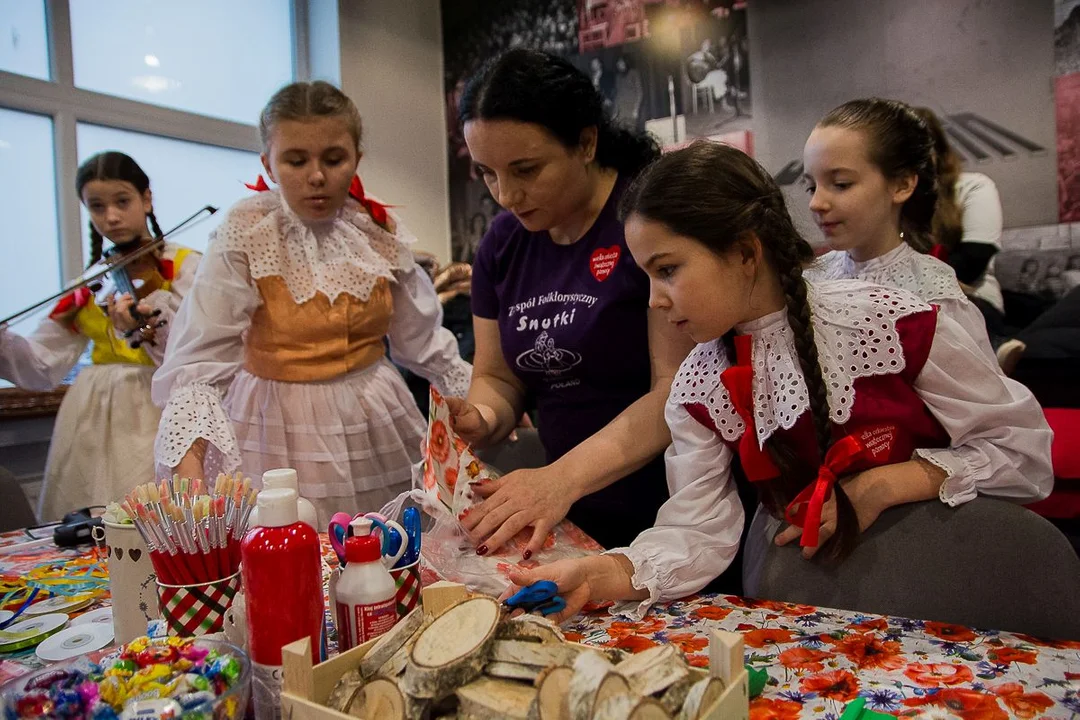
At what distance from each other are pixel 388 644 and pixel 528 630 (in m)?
0.11

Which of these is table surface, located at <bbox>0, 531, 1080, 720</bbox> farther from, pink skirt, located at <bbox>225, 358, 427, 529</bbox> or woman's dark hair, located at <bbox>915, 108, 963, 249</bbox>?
woman's dark hair, located at <bbox>915, 108, 963, 249</bbox>

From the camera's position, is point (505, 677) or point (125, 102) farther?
point (125, 102)

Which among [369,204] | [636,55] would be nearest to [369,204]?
[369,204]

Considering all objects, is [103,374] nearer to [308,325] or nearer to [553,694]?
[308,325]

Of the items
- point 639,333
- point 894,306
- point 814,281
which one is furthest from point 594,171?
point 894,306

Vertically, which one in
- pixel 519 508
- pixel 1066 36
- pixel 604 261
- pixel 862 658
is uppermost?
pixel 1066 36

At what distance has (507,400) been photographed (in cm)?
145

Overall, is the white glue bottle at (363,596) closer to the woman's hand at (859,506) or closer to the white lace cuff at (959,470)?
the woman's hand at (859,506)

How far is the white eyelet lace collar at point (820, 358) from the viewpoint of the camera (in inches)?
39.0

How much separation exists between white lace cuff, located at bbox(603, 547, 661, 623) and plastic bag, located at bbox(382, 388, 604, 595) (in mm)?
103

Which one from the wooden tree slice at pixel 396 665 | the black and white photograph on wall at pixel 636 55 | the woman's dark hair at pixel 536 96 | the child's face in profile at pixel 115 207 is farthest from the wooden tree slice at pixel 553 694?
the black and white photograph on wall at pixel 636 55

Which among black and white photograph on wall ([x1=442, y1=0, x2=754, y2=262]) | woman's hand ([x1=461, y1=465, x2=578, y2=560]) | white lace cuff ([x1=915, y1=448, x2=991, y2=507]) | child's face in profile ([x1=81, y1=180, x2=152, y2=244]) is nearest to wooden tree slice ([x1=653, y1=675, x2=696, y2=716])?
woman's hand ([x1=461, y1=465, x2=578, y2=560])

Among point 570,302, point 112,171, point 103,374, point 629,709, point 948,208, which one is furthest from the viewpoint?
point 948,208

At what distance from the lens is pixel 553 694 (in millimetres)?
516
